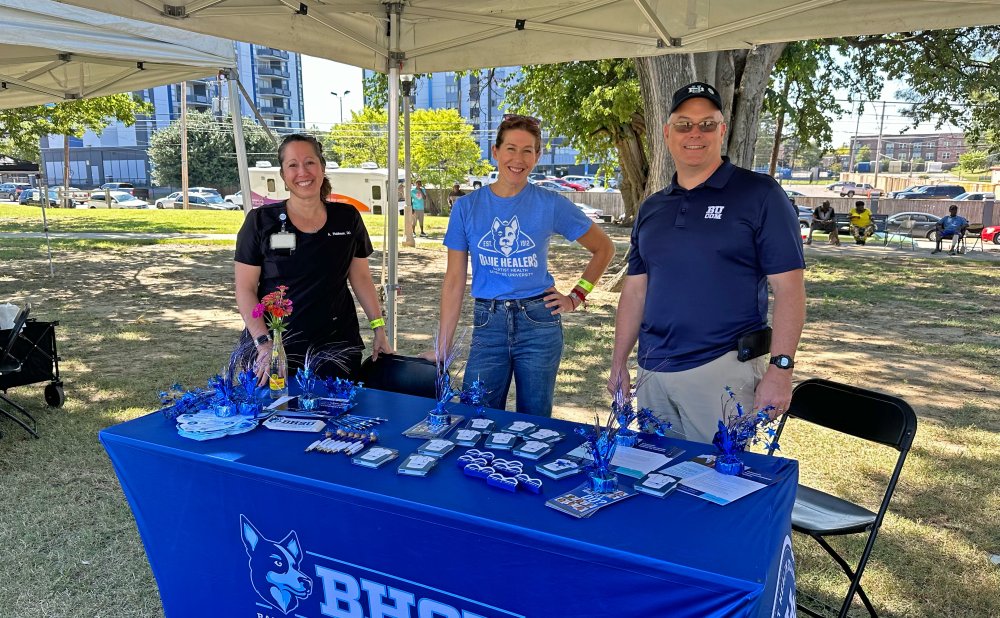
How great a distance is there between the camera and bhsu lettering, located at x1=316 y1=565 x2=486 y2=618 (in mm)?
1611

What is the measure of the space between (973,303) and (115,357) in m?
10.3

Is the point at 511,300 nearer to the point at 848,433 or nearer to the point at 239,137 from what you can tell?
the point at 848,433

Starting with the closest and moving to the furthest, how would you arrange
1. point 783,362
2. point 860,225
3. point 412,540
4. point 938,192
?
point 412,540 → point 783,362 → point 860,225 → point 938,192

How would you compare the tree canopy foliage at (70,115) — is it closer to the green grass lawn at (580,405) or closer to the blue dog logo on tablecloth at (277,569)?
the green grass lawn at (580,405)

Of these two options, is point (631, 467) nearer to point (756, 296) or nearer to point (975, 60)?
point (756, 296)

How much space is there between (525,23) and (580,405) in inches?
101

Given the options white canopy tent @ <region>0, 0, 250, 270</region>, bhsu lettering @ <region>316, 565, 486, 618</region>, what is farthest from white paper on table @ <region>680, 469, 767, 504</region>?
white canopy tent @ <region>0, 0, 250, 270</region>

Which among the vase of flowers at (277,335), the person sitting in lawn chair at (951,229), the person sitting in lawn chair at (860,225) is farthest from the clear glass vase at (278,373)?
the person sitting in lawn chair at (860,225)

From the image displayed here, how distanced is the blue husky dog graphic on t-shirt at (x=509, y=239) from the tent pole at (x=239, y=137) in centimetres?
243

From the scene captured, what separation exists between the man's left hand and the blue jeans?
32.2 inches

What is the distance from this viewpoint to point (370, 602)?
168 cm

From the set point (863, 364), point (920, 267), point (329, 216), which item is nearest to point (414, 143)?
point (920, 267)

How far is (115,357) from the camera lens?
609 centimetres

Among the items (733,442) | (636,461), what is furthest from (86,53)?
(733,442)
